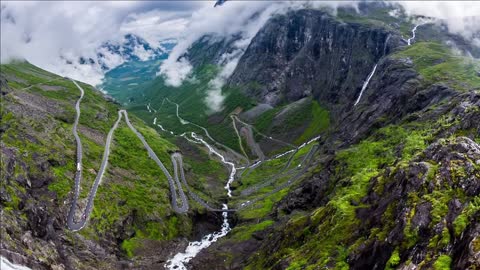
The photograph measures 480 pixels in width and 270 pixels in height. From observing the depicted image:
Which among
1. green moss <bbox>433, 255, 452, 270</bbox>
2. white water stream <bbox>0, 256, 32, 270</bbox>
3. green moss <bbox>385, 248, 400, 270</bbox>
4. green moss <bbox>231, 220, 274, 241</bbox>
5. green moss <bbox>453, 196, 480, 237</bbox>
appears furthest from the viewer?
green moss <bbox>231, 220, 274, 241</bbox>

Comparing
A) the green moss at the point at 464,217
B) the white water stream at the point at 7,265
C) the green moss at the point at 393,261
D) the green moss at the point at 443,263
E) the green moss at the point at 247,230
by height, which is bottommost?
the green moss at the point at 247,230

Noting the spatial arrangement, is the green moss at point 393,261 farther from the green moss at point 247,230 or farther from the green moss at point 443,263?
the green moss at point 247,230

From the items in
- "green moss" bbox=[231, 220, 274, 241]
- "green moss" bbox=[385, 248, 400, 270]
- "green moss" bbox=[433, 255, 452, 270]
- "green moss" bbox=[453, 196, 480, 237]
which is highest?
"green moss" bbox=[453, 196, 480, 237]

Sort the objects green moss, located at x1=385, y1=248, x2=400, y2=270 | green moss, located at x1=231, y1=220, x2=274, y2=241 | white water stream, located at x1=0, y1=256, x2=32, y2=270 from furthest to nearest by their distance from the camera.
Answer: green moss, located at x1=231, y1=220, x2=274, y2=241, white water stream, located at x1=0, y1=256, x2=32, y2=270, green moss, located at x1=385, y1=248, x2=400, y2=270

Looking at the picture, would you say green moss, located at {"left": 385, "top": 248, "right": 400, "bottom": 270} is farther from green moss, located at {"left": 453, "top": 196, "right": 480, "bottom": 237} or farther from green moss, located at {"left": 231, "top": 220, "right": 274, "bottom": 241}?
green moss, located at {"left": 231, "top": 220, "right": 274, "bottom": 241}

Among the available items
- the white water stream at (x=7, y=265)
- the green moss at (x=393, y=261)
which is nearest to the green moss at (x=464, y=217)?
the green moss at (x=393, y=261)

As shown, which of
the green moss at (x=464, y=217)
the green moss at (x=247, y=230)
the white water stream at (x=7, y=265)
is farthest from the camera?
the green moss at (x=247, y=230)

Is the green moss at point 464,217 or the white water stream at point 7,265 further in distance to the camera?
the white water stream at point 7,265

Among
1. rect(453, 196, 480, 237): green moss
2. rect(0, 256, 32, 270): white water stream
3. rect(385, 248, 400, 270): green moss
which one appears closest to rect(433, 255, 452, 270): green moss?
rect(453, 196, 480, 237): green moss

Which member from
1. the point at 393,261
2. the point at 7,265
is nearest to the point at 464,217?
the point at 393,261

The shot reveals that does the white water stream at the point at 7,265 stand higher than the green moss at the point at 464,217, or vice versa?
the green moss at the point at 464,217

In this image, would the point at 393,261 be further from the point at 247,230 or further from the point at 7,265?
the point at 247,230
